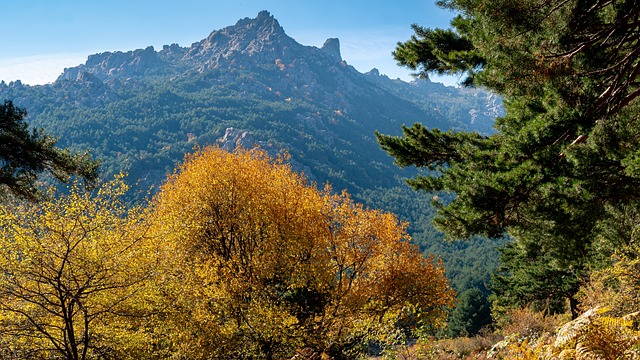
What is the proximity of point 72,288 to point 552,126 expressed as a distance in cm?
1174

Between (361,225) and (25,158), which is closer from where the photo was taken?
(25,158)

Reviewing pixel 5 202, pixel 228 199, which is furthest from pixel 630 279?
pixel 5 202

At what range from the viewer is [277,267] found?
716 inches

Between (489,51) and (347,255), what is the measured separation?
14.7 metres

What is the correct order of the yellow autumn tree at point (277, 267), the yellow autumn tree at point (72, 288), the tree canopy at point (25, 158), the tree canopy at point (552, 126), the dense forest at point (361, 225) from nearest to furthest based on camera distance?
the tree canopy at point (552, 126) → the dense forest at point (361, 225) → the yellow autumn tree at point (72, 288) → the tree canopy at point (25, 158) → the yellow autumn tree at point (277, 267)

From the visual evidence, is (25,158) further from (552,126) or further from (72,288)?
(552,126)


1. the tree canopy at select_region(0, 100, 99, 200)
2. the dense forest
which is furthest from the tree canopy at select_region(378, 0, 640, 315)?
the tree canopy at select_region(0, 100, 99, 200)

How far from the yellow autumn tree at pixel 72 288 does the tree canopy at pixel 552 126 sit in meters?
9.00

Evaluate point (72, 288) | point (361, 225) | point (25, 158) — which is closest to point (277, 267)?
point (361, 225)

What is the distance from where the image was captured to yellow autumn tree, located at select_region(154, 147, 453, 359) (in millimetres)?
14273

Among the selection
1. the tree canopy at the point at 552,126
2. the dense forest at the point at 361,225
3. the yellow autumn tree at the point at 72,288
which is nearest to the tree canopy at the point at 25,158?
the dense forest at the point at 361,225

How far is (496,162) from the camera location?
826cm

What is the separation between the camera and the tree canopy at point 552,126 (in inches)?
249

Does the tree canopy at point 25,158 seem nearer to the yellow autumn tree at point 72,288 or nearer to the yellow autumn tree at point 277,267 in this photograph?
the yellow autumn tree at point 72,288
